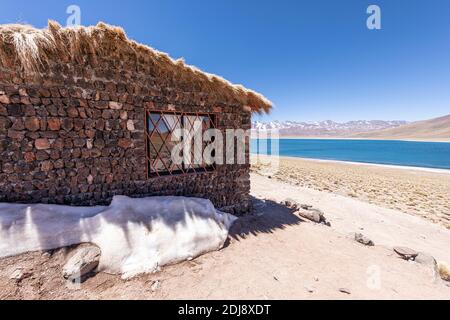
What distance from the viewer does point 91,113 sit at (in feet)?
12.3

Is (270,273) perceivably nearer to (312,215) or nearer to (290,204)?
(312,215)

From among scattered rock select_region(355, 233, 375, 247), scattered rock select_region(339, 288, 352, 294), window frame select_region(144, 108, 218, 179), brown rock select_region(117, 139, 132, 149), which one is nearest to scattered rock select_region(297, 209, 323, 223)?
scattered rock select_region(355, 233, 375, 247)

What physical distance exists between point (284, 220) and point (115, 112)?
479 cm

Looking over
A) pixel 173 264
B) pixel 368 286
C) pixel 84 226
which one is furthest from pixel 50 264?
pixel 368 286

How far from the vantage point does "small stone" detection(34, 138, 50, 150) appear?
337cm

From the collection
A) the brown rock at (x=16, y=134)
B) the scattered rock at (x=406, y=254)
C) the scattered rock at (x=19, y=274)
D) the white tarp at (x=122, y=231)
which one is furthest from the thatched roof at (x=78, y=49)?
the scattered rock at (x=406, y=254)

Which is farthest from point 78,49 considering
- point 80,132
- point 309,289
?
point 309,289

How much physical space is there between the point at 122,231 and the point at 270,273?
2387 mm

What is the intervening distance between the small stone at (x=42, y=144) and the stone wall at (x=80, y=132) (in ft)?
0.04

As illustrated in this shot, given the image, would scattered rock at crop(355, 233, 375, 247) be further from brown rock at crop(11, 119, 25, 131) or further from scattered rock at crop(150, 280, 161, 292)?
brown rock at crop(11, 119, 25, 131)

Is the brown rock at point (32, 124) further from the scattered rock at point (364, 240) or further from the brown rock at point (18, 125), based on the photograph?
the scattered rock at point (364, 240)

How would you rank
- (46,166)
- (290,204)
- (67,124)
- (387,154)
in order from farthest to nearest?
(387,154), (290,204), (67,124), (46,166)

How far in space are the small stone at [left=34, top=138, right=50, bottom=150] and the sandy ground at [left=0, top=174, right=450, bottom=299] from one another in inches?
62.5
